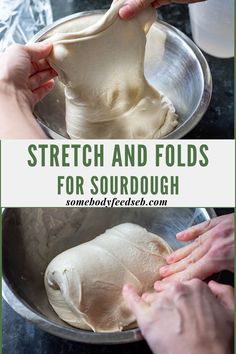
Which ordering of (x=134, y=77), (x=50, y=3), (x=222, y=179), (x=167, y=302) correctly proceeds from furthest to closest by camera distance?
(x=50, y=3), (x=134, y=77), (x=222, y=179), (x=167, y=302)

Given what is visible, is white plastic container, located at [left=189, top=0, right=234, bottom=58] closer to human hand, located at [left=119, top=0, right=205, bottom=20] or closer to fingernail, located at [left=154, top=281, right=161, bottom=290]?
human hand, located at [left=119, top=0, right=205, bottom=20]

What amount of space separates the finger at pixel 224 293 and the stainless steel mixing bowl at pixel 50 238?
0.37 ft

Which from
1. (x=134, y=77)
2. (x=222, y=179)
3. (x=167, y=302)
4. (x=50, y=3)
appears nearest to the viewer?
(x=167, y=302)

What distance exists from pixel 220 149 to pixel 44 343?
375 mm

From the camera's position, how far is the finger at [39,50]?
2.36 feet

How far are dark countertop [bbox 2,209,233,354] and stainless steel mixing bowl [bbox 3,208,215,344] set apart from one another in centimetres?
4

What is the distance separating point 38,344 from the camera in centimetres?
69

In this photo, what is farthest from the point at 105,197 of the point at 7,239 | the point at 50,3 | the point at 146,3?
the point at 50,3

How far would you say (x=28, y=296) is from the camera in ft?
2.22

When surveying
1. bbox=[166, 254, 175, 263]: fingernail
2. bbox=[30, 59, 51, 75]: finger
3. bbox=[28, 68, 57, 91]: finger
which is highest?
bbox=[30, 59, 51, 75]: finger

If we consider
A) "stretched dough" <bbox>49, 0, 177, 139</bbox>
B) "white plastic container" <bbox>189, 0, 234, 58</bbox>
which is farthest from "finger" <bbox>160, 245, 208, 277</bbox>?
"white plastic container" <bbox>189, 0, 234, 58</bbox>

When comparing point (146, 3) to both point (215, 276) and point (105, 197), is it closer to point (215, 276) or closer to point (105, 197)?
point (105, 197)

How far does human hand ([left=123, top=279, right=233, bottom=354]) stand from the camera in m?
0.54

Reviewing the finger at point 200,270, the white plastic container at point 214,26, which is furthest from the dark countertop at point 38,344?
the white plastic container at point 214,26
